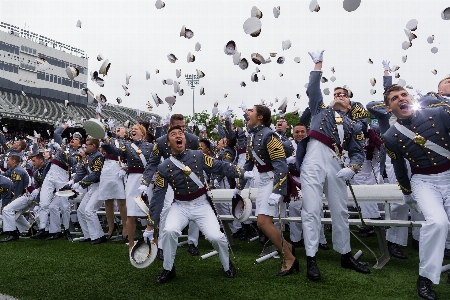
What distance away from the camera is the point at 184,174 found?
5.10m

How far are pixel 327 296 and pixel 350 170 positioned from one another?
4.47ft

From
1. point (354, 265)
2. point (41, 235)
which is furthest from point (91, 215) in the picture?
point (354, 265)

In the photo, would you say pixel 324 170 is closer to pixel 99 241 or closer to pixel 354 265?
pixel 354 265

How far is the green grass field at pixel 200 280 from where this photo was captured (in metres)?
4.27

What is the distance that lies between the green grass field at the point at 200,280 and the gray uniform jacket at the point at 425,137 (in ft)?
3.95

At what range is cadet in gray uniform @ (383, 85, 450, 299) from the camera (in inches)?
149

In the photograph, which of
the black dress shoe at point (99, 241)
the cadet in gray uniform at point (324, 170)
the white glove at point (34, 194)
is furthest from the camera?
the white glove at point (34, 194)

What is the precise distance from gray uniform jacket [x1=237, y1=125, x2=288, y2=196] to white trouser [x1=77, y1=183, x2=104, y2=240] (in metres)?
3.85

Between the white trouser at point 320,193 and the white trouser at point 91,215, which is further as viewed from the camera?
the white trouser at point 91,215

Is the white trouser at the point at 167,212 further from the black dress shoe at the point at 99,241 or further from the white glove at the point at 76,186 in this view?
the white glove at the point at 76,186

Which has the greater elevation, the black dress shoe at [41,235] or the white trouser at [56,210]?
Result: the white trouser at [56,210]

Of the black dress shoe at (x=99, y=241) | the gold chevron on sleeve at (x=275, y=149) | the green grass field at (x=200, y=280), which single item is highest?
the gold chevron on sleeve at (x=275, y=149)

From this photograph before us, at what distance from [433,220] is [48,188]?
25.1 ft

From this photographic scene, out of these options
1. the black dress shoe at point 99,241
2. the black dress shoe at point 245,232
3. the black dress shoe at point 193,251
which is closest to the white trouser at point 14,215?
the black dress shoe at point 99,241
